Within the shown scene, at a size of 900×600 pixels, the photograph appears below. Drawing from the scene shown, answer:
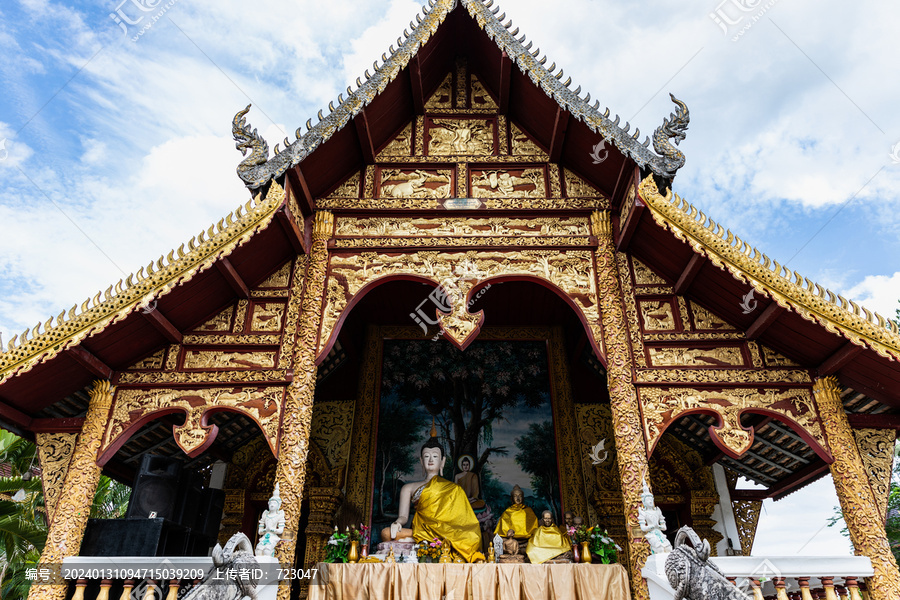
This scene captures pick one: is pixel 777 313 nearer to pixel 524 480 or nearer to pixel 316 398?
pixel 524 480

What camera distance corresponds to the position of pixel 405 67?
6254 millimetres

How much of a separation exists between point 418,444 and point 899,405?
16.6 feet

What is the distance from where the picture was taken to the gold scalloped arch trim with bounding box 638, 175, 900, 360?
15.3 feet

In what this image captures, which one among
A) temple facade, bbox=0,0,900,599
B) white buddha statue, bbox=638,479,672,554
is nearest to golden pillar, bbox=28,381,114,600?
temple facade, bbox=0,0,900,599

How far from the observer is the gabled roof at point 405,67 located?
17.8 feet

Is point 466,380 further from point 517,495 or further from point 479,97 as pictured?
point 479,97

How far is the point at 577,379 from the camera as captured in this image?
8.08 meters

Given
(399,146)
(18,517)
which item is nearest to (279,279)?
(399,146)

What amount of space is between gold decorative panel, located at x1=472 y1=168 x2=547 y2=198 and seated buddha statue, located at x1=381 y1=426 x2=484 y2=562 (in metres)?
3.33

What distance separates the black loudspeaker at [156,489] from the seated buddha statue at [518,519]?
336 centimetres

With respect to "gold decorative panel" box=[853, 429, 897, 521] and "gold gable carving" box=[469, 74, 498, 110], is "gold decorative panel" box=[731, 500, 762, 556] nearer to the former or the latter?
"gold decorative panel" box=[853, 429, 897, 521]

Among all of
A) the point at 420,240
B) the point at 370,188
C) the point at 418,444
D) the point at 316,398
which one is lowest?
the point at 418,444

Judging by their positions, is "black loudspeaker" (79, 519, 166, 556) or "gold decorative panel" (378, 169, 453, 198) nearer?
"black loudspeaker" (79, 519, 166, 556)

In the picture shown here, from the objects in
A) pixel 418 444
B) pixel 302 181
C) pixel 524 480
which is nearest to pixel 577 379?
pixel 524 480
